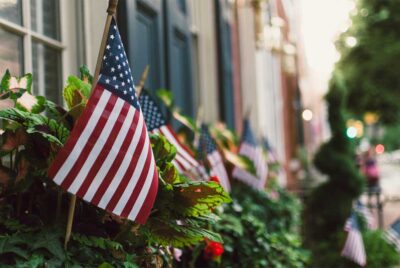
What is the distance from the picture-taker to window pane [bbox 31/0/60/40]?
3600 millimetres

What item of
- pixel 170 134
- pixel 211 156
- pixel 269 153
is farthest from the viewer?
pixel 269 153

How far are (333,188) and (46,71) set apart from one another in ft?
→ 21.6

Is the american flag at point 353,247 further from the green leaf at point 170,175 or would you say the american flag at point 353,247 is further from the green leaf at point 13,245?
the green leaf at point 13,245

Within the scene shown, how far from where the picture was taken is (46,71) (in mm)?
3686

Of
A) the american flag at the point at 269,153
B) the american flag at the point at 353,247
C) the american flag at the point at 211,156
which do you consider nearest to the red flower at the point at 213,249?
the american flag at the point at 211,156

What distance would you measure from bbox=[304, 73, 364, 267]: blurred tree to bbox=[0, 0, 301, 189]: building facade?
4.03 ft

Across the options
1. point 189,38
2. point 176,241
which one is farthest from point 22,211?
point 189,38

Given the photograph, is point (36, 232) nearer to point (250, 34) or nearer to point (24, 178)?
Result: point (24, 178)

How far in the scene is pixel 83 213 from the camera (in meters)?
2.69

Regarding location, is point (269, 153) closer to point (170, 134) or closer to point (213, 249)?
point (170, 134)

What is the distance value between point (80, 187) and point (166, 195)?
510 millimetres

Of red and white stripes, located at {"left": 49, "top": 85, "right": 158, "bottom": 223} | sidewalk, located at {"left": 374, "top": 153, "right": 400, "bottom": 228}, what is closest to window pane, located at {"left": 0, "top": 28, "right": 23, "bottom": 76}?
red and white stripes, located at {"left": 49, "top": 85, "right": 158, "bottom": 223}

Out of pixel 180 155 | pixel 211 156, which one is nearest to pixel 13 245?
pixel 180 155

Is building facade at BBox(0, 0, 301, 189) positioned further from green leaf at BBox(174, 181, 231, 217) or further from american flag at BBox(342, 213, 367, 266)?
american flag at BBox(342, 213, 367, 266)
